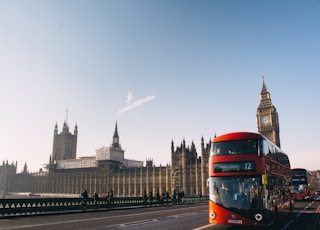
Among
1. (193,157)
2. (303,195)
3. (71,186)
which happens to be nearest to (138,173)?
(193,157)

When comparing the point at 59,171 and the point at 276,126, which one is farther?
the point at 59,171

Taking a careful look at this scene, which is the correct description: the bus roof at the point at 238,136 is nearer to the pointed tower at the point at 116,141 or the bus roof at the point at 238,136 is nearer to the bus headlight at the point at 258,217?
the bus headlight at the point at 258,217

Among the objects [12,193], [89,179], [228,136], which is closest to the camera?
[228,136]

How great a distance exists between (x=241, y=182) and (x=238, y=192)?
0.42m

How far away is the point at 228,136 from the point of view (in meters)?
12.5

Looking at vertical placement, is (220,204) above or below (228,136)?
below

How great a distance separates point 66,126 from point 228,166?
17383 centimetres

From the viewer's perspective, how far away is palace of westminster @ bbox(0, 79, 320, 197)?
288 feet

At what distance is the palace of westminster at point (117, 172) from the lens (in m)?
87.8

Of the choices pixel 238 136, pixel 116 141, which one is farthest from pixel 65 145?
pixel 238 136

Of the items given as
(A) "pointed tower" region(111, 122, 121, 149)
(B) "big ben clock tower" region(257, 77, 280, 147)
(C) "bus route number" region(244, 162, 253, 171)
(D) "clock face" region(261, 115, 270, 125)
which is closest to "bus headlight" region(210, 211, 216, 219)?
(C) "bus route number" region(244, 162, 253, 171)

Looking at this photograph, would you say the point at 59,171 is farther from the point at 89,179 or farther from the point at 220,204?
the point at 220,204

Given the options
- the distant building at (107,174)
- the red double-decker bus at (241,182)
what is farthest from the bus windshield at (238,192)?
the distant building at (107,174)

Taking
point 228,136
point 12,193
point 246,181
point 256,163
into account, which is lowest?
point 12,193
